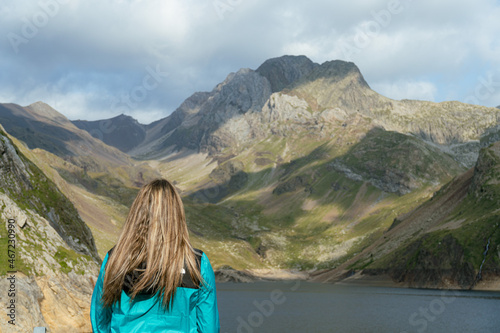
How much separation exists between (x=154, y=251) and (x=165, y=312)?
3.10ft

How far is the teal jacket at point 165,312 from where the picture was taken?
21.9ft

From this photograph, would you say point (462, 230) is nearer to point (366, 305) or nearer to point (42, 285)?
point (366, 305)

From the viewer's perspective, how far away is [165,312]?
6.70 m

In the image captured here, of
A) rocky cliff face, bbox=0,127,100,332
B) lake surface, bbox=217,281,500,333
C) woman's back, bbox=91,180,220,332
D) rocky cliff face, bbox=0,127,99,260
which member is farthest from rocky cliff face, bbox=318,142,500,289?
woman's back, bbox=91,180,220,332

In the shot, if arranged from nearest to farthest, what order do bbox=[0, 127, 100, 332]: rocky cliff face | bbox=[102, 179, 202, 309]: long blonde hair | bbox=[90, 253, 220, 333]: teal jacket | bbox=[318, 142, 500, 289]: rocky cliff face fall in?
bbox=[102, 179, 202, 309]: long blonde hair < bbox=[90, 253, 220, 333]: teal jacket < bbox=[0, 127, 100, 332]: rocky cliff face < bbox=[318, 142, 500, 289]: rocky cliff face

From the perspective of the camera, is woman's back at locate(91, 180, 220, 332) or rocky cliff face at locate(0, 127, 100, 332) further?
rocky cliff face at locate(0, 127, 100, 332)

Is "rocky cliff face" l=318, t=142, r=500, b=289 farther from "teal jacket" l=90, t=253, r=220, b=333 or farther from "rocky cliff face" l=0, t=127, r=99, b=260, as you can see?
"teal jacket" l=90, t=253, r=220, b=333

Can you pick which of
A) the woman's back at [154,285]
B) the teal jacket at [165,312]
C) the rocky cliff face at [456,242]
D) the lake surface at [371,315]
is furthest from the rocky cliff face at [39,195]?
the rocky cliff face at [456,242]

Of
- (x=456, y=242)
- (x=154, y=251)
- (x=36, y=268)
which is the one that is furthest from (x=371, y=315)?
(x=154, y=251)

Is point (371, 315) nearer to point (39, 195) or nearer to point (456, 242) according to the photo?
point (39, 195)

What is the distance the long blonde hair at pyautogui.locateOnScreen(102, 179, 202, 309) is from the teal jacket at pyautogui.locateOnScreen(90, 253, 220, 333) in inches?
5.2

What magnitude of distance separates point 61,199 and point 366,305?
248 feet

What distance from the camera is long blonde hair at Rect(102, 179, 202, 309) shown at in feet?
21.5

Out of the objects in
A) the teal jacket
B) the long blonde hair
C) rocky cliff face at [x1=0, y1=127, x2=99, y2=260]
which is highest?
rocky cliff face at [x1=0, y1=127, x2=99, y2=260]
